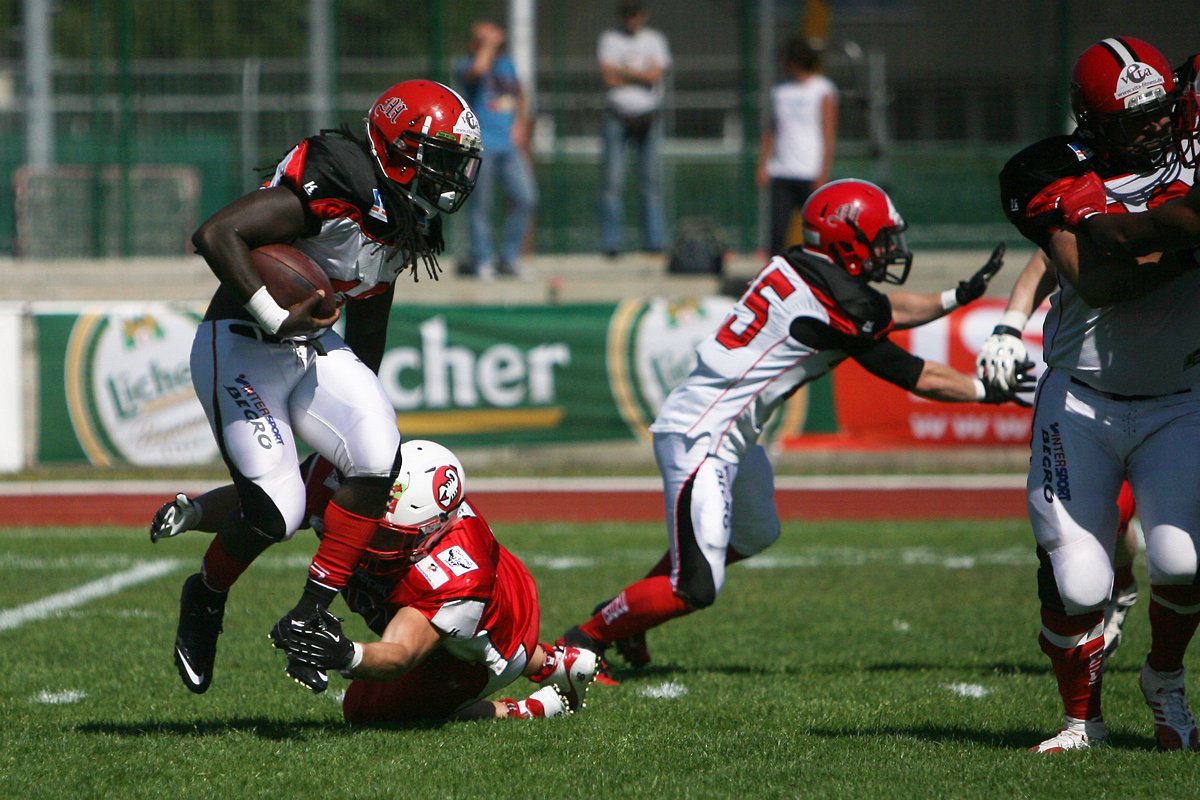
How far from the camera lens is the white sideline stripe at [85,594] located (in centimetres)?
629

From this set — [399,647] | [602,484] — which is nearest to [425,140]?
[399,647]

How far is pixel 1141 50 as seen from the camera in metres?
3.94

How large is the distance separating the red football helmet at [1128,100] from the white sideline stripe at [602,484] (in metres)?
6.05

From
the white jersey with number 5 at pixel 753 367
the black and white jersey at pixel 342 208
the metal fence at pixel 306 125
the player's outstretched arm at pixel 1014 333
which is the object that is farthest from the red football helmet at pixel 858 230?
the metal fence at pixel 306 125

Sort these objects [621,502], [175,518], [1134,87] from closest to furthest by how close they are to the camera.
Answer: [1134,87]
[175,518]
[621,502]

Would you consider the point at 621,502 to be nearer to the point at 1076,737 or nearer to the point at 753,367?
the point at 753,367

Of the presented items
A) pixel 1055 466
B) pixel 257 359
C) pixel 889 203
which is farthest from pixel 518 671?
pixel 889 203

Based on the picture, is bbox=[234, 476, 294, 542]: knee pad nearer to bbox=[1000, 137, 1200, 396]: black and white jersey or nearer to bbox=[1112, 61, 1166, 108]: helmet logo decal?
bbox=[1000, 137, 1200, 396]: black and white jersey

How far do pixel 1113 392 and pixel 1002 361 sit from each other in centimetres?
43

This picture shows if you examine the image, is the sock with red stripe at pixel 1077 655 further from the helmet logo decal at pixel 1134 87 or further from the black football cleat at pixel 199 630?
the black football cleat at pixel 199 630

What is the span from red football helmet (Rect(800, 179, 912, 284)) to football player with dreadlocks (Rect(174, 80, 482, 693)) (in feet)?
4.44

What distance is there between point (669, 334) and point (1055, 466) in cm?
683

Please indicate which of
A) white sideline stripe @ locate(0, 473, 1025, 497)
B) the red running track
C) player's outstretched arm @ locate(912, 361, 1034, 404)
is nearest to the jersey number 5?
player's outstretched arm @ locate(912, 361, 1034, 404)

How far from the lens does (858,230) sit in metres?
5.22
